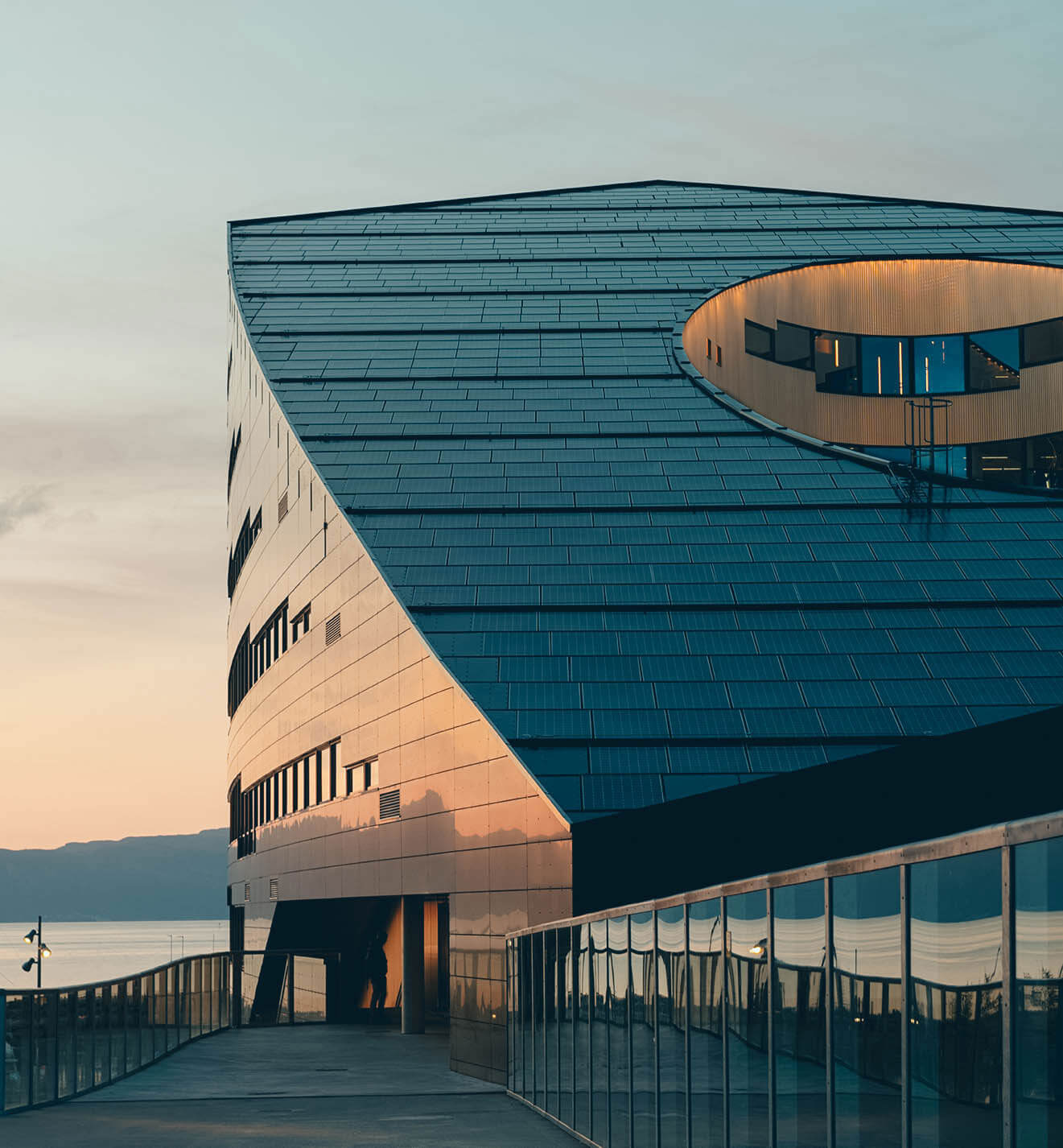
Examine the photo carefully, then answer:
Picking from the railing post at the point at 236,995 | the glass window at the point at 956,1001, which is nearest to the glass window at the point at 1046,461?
the railing post at the point at 236,995

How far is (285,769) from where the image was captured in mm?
45719

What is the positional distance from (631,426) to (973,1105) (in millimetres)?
30724

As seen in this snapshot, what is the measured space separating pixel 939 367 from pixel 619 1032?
37138 millimetres

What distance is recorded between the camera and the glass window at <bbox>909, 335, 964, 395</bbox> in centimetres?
4762

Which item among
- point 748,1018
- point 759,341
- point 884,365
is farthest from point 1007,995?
point 884,365

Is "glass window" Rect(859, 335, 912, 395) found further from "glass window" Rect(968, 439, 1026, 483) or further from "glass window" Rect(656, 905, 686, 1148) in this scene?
"glass window" Rect(656, 905, 686, 1148)

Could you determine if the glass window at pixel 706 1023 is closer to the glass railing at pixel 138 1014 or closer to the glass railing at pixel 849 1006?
the glass railing at pixel 849 1006

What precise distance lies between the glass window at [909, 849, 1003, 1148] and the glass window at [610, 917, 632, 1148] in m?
7.17

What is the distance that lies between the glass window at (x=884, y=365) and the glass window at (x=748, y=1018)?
1540 inches

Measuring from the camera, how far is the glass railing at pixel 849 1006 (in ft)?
19.8

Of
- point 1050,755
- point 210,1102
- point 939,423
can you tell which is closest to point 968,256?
point 939,423

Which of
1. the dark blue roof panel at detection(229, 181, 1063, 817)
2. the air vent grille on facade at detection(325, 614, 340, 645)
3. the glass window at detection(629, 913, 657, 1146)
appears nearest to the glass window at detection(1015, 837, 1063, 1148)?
the glass window at detection(629, 913, 657, 1146)

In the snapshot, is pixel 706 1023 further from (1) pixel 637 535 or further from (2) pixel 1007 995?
(1) pixel 637 535

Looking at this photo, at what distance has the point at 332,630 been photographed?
1458 inches
